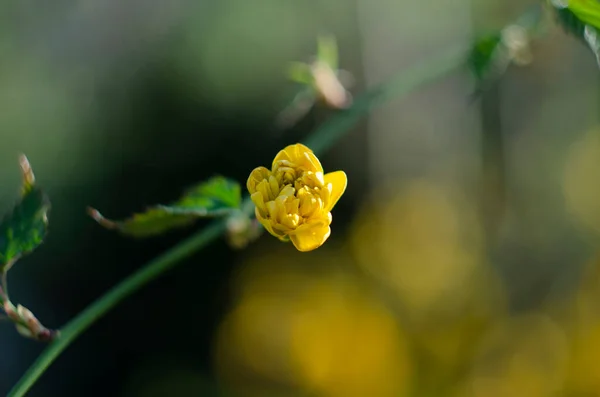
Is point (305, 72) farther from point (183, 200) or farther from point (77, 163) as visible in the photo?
point (77, 163)

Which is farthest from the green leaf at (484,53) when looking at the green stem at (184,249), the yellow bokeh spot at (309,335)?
the yellow bokeh spot at (309,335)

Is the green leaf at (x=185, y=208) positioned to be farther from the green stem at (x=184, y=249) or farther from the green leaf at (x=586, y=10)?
the green leaf at (x=586, y=10)

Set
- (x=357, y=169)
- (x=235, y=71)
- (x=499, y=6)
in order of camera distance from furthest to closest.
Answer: (x=235, y=71)
(x=357, y=169)
(x=499, y=6)

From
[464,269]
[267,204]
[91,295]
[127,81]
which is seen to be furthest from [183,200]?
[127,81]

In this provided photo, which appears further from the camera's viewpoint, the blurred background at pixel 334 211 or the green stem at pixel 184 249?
the blurred background at pixel 334 211

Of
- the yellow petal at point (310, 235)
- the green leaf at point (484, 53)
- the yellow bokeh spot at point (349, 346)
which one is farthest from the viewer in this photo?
the yellow bokeh spot at point (349, 346)

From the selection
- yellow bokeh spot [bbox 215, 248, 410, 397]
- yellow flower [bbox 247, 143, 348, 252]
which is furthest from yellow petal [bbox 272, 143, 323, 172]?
yellow bokeh spot [bbox 215, 248, 410, 397]
